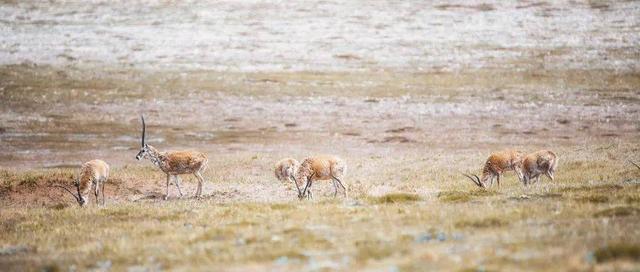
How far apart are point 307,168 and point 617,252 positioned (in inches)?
621

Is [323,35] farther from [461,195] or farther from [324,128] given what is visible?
[461,195]

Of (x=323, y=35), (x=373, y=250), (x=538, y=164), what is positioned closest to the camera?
(x=373, y=250)

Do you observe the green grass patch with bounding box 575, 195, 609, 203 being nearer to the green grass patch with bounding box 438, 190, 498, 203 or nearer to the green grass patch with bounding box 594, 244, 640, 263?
the green grass patch with bounding box 438, 190, 498, 203

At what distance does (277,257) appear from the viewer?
1386 centimetres

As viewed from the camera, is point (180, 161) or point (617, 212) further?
point (180, 161)

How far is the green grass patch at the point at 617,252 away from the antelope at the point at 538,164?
15.4m

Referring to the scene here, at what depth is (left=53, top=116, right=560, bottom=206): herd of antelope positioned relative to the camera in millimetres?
26656

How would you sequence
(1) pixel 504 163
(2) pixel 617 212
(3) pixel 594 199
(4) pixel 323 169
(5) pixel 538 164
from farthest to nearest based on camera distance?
1. (1) pixel 504 163
2. (5) pixel 538 164
3. (4) pixel 323 169
4. (3) pixel 594 199
5. (2) pixel 617 212

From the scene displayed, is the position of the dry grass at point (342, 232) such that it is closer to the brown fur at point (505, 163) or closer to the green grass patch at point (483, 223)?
the green grass patch at point (483, 223)

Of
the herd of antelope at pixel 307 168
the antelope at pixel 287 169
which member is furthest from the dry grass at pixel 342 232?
the antelope at pixel 287 169

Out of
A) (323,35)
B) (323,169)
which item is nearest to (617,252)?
(323,169)

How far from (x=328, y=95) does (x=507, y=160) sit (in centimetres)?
4606

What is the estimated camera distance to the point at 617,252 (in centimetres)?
1198

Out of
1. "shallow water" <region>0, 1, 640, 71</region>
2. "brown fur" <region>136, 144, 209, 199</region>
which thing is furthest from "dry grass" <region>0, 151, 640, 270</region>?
"shallow water" <region>0, 1, 640, 71</region>
